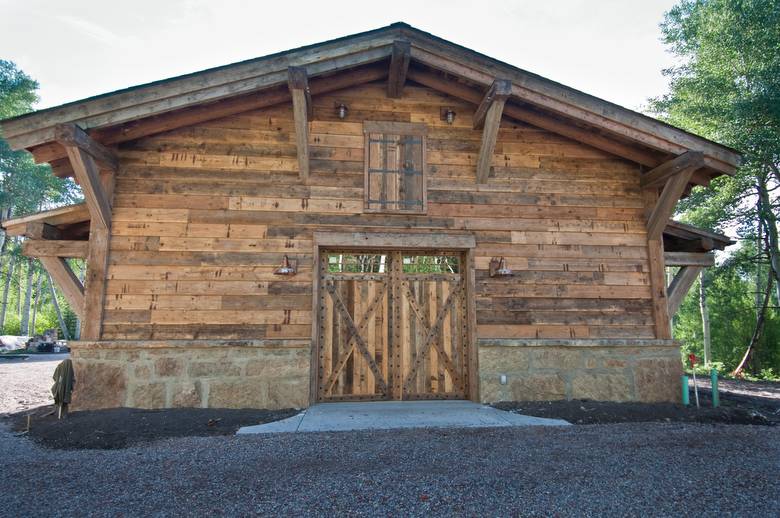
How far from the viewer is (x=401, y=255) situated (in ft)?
21.2

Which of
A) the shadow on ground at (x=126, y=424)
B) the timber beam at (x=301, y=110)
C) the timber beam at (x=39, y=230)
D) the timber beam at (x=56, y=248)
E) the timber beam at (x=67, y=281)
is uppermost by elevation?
the timber beam at (x=301, y=110)

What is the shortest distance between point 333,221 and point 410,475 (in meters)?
3.80

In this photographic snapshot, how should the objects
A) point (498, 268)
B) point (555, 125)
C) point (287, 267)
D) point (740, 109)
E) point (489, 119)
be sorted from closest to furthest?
point (287, 267) → point (489, 119) → point (498, 268) → point (555, 125) → point (740, 109)

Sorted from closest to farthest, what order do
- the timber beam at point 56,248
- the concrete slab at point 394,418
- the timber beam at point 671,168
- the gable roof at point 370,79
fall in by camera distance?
1. the concrete slab at point 394,418
2. the gable roof at point 370,79
3. the timber beam at point 56,248
4. the timber beam at point 671,168

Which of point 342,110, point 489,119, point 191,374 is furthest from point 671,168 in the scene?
point 191,374

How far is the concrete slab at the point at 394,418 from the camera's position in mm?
4723

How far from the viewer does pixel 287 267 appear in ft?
19.0

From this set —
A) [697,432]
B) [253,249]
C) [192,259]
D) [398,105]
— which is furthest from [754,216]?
[192,259]

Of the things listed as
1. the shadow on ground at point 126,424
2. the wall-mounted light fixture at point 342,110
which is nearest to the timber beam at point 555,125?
the wall-mounted light fixture at point 342,110

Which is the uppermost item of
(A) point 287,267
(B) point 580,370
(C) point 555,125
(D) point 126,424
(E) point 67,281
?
(C) point 555,125

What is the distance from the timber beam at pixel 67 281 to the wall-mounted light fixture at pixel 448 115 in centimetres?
567

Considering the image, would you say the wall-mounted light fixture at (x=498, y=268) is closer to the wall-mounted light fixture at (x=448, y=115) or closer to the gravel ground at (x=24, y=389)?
the wall-mounted light fixture at (x=448, y=115)

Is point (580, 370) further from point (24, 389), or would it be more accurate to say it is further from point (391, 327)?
point (24, 389)

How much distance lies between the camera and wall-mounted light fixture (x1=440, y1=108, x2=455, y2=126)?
21.6 ft
